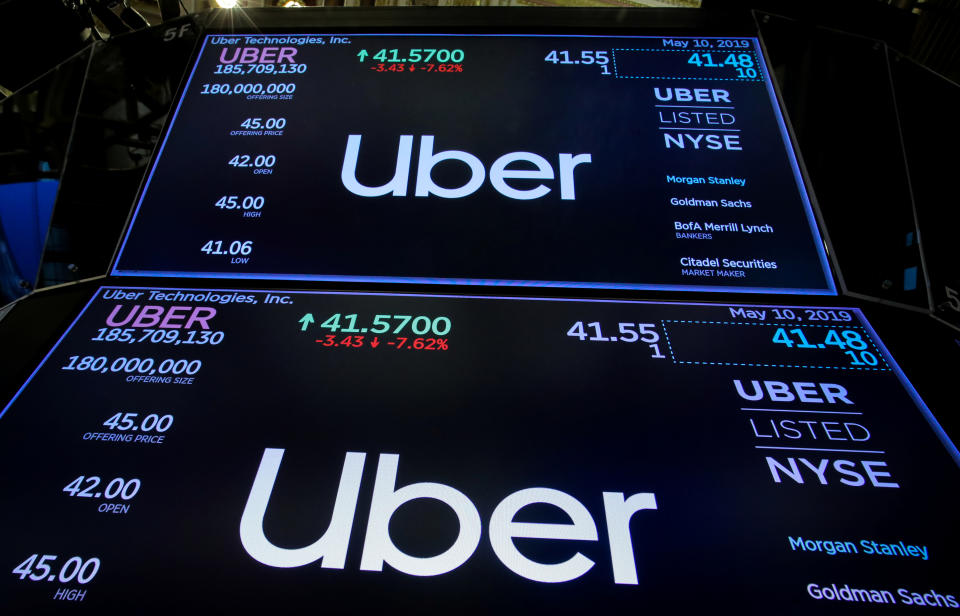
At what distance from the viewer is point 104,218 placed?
174cm

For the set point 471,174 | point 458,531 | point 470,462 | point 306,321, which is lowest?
point 458,531

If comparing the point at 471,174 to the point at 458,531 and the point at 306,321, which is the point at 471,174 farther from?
the point at 458,531

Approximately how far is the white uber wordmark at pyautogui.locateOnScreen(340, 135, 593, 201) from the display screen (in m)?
0.37

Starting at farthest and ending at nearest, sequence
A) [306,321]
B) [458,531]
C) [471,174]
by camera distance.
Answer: [471,174], [306,321], [458,531]

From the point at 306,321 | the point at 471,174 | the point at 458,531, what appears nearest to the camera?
the point at 458,531

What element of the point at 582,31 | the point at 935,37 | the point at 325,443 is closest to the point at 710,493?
the point at 325,443

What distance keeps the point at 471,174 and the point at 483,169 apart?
4cm

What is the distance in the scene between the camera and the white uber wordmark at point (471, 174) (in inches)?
67.7

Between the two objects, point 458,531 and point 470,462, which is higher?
point 470,462

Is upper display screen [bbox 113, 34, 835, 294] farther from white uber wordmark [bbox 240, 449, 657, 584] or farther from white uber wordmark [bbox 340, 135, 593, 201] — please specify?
white uber wordmark [bbox 240, 449, 657, 584]

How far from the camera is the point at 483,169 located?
5.77 ft

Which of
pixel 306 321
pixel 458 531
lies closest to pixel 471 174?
pixel 306 321

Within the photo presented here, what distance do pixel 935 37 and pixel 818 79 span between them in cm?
211

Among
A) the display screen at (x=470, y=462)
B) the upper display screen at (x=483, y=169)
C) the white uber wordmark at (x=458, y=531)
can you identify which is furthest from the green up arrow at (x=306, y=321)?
the white uber wordmark at (x=458, y=531)
